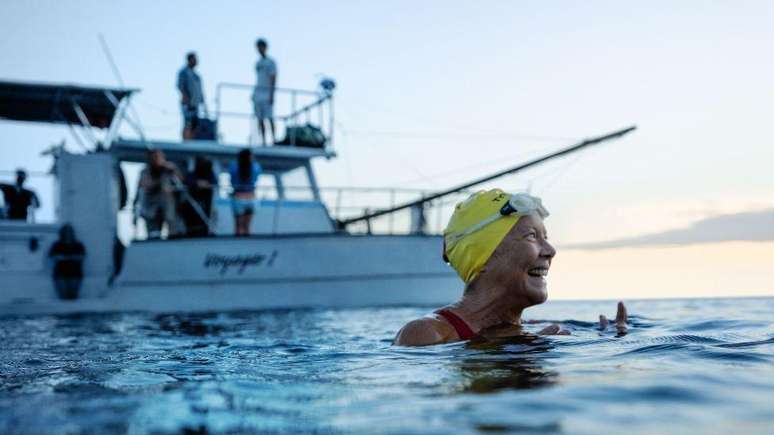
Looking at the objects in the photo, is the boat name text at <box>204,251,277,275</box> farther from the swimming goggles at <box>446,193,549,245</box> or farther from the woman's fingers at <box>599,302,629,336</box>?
the swimming goggles at <box>446,193,549,245</box>

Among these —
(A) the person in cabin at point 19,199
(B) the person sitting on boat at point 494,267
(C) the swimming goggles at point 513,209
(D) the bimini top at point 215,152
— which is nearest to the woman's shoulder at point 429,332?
(B) the person sitting on boat at point 494,267

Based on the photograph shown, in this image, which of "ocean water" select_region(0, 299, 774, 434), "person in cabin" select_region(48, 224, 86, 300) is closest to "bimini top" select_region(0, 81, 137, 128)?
"person in cabin" select_region(48, 224, 86, 300)

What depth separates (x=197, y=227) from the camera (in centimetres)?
1251

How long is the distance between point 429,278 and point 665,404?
10836 mm

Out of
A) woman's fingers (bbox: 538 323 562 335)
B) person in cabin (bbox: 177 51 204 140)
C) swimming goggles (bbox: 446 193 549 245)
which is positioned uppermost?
person in cabin (bbox: 177 51 204 140)

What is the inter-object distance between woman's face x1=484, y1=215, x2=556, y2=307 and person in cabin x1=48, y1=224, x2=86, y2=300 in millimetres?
9830

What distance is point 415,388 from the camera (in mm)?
2576

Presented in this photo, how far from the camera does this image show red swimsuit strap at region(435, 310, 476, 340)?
12.3ft

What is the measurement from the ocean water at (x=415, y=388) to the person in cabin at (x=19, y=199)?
906 cm

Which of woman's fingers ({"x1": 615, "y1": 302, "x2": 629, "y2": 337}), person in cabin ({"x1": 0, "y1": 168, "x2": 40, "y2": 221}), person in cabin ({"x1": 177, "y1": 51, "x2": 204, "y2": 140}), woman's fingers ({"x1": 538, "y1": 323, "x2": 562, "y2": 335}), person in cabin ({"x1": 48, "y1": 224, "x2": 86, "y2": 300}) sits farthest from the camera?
person in cabin ({"x1": 177, "y1": 51, "x2": 204, "y2": 140})

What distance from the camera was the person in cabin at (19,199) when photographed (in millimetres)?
12820

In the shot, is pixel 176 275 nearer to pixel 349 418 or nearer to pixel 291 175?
pixel 291 175

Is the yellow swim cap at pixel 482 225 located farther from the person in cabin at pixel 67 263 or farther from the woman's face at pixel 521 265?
the person in cabin at pixel 67 263

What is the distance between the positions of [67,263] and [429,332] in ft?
31.8
